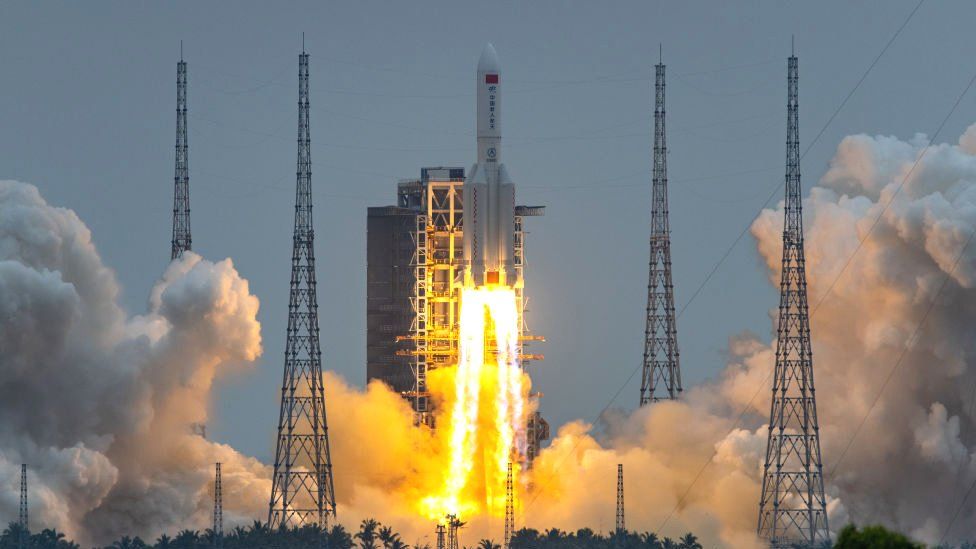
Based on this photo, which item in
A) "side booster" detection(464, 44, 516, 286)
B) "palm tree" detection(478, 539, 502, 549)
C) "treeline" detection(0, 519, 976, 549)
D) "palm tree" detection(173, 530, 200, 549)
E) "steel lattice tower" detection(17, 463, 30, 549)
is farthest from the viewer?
"side booster" detection(464, 44, 516, 286)

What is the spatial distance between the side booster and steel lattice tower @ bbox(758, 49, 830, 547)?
11.5 meters

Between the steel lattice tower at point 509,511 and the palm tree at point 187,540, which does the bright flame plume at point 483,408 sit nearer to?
the steel lattice tower at point 509,511

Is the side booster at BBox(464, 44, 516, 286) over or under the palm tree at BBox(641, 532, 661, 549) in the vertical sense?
over

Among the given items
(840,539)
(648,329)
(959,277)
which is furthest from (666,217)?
(840,539)

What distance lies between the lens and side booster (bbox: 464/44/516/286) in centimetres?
14462

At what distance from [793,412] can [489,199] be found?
14.5 meters

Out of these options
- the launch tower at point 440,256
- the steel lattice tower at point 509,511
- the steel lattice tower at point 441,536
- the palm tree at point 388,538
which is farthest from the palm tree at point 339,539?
the launch tower at point 440,256

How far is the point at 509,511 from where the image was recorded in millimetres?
142875

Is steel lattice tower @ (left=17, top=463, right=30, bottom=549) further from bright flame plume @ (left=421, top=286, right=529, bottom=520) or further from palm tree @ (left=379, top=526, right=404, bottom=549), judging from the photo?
bright flame plume @ (left=421, top=286, right=529, bottom=520)

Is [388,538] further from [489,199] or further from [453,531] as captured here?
[489,199]

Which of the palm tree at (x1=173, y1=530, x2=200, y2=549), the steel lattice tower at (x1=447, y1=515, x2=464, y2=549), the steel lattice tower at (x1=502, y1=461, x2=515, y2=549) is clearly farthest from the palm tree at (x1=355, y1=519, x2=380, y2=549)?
the palm tree at (x1=173, y1=530, x2=200, y2=549)

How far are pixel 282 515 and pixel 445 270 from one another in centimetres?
2022

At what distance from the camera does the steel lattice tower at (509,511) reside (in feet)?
452

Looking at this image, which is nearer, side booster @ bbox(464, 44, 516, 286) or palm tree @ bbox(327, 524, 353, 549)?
palm tree @ bbox(327, 524, 353, 549)
